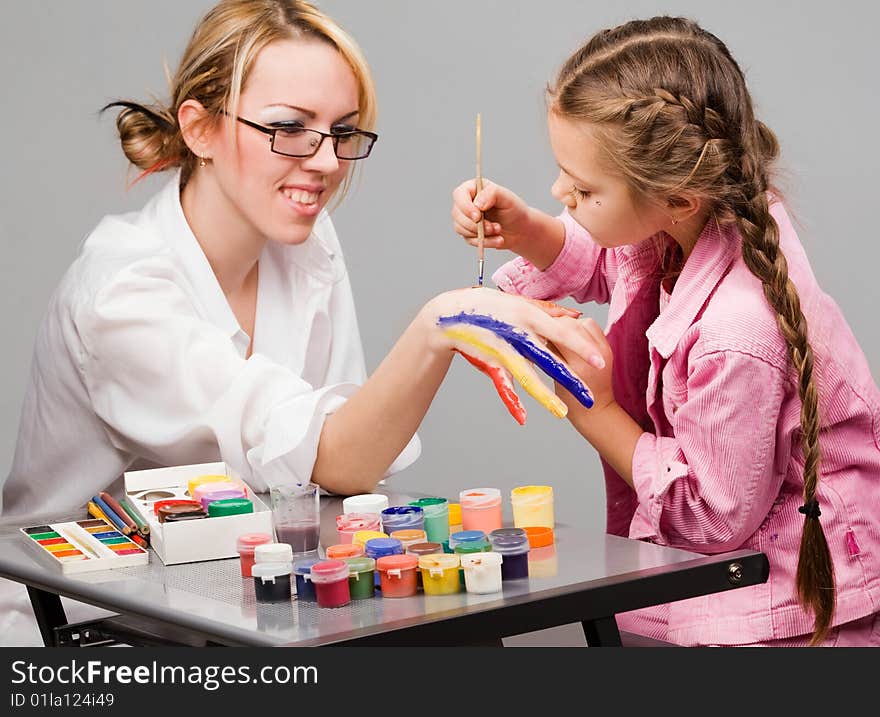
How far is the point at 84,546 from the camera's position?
164 cm

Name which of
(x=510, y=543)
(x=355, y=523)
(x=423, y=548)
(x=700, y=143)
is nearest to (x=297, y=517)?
(x=355, y=523)

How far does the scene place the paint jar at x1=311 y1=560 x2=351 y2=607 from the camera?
1418 millimetres

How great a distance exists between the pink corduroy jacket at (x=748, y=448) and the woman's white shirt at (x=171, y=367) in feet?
1.57

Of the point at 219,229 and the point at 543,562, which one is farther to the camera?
the point at 219,229

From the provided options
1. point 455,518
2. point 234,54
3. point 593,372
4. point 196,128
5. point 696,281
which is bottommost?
point 455,518

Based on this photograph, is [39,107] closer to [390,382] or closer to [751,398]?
[390,382]

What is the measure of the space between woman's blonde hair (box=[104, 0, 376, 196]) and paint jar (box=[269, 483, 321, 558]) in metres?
0.75

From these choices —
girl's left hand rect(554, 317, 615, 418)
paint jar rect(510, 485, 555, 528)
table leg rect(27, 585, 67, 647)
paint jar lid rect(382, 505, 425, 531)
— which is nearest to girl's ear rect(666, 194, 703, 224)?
girl's left hand rect(554, 317, 615, 418)

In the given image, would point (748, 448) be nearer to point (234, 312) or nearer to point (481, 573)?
point (481, 573)

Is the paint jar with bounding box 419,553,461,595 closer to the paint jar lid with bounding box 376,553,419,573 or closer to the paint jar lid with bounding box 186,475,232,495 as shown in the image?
the paint jar lid with bounding box 376,553,419,573

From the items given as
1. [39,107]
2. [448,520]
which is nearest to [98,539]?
[448,520]

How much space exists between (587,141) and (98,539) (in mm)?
778

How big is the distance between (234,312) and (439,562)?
0.98 metres

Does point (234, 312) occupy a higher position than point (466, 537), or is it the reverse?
point (234, 312)
